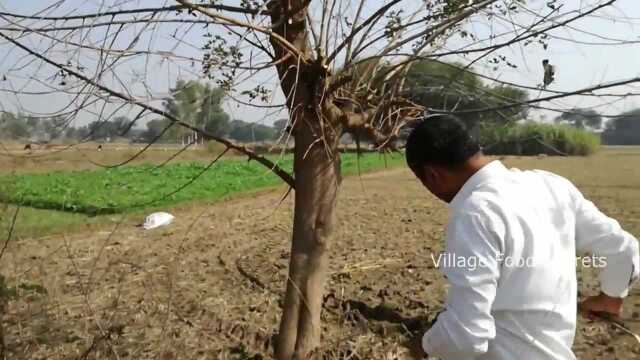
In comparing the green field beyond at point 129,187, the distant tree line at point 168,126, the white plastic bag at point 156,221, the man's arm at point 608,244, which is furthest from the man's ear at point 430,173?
the white plastic bag at point 156,221

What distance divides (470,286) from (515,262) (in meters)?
0.19

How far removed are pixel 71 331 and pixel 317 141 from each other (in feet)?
8.19

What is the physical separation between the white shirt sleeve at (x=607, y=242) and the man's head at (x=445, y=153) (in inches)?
15.9

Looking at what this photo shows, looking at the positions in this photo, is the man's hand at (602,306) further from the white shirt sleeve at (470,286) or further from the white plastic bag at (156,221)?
the white plastic bag at (156,221)

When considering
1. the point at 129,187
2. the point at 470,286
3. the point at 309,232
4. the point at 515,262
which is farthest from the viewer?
the point at 129,187

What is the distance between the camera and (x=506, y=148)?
448cm

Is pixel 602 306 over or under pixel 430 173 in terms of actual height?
under

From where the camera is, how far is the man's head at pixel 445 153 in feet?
6.77

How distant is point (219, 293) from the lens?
6.16 m

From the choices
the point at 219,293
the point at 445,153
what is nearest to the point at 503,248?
the point at 445,153

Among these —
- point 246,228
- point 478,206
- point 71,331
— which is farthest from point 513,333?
point 246,228

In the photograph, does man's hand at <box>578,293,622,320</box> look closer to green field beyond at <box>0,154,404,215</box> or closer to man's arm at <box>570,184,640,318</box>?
man's arm at <box>570,184,640,318</box>

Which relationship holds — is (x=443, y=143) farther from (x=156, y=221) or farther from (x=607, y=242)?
(x=156, y=221)

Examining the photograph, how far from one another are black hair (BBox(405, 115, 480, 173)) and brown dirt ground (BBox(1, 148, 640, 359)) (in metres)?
2.22
